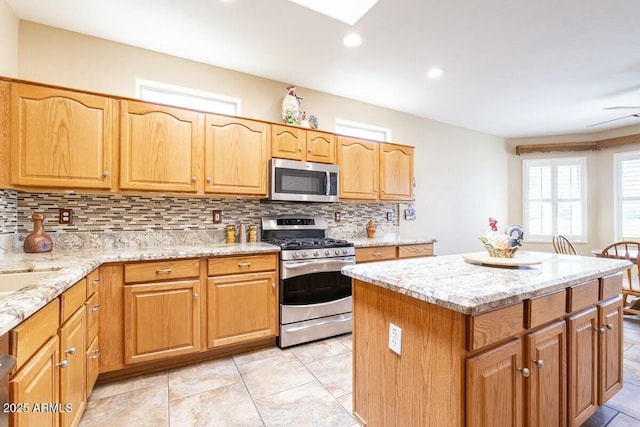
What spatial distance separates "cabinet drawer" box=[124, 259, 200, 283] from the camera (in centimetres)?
202

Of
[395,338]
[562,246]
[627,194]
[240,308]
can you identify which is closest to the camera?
[395,338]

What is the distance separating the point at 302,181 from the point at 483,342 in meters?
2.17

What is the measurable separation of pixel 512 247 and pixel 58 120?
2.97 meters

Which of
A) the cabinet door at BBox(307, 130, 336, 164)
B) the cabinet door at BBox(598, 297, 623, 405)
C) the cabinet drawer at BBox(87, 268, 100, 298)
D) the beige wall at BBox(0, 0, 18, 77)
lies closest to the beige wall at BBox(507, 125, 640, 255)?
the cabinet door at BBox(598, 297, 623, 405)

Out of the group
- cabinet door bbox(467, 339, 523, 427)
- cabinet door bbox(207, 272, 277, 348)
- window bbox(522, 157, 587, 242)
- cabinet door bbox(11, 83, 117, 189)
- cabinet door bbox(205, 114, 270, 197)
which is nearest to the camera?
cabinet door bbox(467, 339, 523, 427)

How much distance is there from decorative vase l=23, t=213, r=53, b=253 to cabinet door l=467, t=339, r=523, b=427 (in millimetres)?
2690

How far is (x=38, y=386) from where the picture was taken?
108 cm

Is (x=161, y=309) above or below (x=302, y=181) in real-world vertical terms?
below

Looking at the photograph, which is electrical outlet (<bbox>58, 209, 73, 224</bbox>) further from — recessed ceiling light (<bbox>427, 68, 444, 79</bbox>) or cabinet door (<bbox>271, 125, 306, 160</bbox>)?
recessed ceiling light (<bbox>427, 68, 444, 79</bbox>)

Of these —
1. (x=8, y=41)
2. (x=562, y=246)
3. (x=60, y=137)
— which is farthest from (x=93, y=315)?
(x=562, y=246)

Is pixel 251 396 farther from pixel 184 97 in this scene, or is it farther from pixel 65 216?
pixel 184 97

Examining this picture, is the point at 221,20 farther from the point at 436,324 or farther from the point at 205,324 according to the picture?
the point at 436,324

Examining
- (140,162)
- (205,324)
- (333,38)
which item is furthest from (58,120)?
(333,38)

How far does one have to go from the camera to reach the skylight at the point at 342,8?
2080 millimetres
